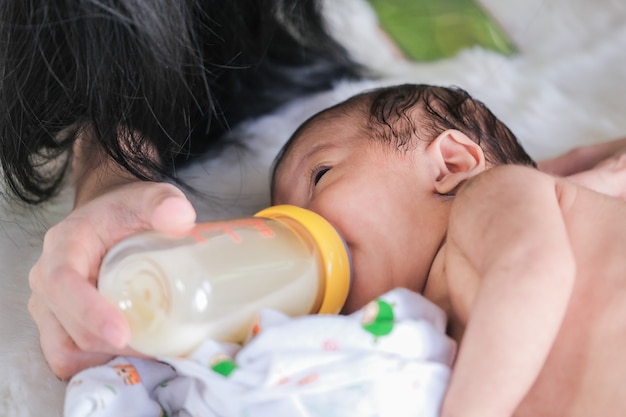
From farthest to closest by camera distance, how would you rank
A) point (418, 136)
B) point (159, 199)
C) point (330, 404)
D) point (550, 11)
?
point (550, 11) → point (418, 136) → point (159, 199) → point (330, 404)

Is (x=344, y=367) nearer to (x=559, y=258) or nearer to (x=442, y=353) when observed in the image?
(x=442, y=353)

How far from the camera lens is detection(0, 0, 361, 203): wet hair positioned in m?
0.85

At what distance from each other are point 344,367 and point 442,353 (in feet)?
0.37

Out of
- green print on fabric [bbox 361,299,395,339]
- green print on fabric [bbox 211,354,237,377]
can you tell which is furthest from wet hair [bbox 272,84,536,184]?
green print on fabric [bbox 211,354,237,377]

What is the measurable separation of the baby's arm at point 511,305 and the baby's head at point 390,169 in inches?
6.3

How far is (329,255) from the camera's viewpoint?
891 millimetres

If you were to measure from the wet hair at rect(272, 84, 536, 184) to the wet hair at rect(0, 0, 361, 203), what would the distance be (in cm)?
19

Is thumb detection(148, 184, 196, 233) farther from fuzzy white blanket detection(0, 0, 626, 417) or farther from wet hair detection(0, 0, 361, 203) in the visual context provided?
fuzzy white blanket detection(0, 0, 626, 417)

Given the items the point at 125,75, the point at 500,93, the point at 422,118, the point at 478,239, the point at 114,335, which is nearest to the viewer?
the point at 114,335

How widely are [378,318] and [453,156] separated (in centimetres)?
28

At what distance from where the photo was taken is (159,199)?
2.69ft

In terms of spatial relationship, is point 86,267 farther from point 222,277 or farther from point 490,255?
point 490,255

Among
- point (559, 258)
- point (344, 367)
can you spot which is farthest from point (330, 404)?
point (559, 258)

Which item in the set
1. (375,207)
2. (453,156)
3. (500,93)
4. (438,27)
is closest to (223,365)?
(375,207)
